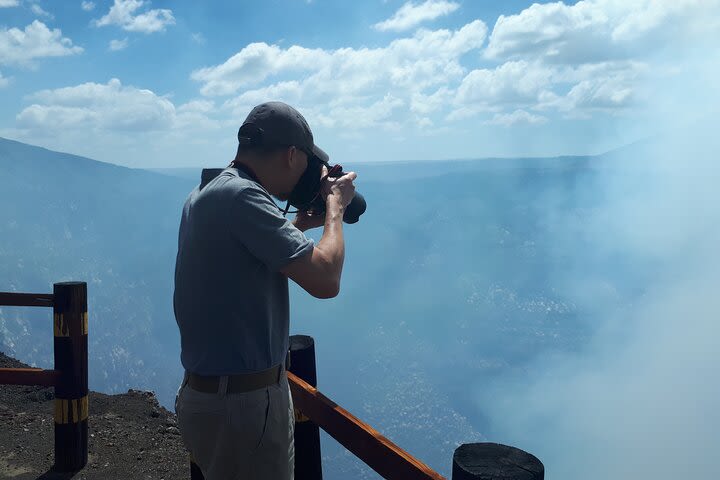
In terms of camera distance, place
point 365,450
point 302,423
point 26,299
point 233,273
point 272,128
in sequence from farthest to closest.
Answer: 1. point 26,299
2. point 302,423
3. point 365,450
4. point 272,128
5. point 233,273

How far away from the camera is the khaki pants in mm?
1688

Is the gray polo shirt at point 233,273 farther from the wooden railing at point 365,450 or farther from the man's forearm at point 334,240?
the wooden railing at point 365,450

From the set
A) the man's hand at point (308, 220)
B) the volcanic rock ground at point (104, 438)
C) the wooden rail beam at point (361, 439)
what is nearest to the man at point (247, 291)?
the wooden rail beam at point (361, 439)

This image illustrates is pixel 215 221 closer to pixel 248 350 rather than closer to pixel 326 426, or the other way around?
pixel 248 350

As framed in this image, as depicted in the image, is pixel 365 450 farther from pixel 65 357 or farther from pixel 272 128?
pixel 65 357

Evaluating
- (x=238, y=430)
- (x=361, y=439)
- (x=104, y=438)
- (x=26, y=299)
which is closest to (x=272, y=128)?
(x=238, y=430)

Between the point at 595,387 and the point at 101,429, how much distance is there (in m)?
131

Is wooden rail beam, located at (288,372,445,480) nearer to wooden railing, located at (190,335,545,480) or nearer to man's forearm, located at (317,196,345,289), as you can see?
wooden railing, located at (190,335,545,480)

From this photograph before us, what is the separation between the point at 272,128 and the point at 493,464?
123 centimetres

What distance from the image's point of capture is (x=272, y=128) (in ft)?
5.67

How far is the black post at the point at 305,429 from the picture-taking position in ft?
8.63

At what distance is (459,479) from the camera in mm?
1490

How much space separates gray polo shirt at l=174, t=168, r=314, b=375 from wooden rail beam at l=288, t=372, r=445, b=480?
445mm

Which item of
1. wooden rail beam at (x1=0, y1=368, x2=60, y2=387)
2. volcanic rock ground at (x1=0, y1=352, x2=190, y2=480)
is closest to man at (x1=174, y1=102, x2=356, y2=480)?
wooden rail beam at (x1=0, y1=368, x2=60, y2=387)
